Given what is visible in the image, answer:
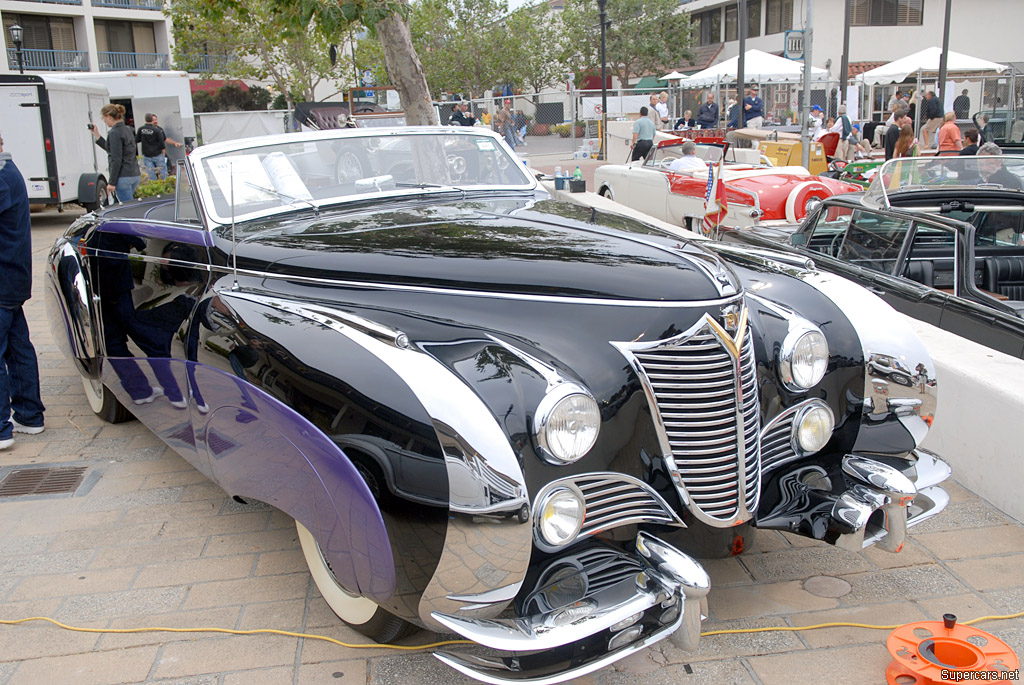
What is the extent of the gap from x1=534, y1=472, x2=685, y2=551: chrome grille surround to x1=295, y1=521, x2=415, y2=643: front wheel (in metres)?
0.75

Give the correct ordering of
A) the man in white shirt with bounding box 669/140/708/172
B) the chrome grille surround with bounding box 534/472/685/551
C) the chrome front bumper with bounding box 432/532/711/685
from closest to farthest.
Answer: the chrome front bumper with bounding box 432/532/711/685 → the chrome grille surround with bounding box 534/472/685/551 → the man in white shirt with bounding box 669/140/708/172

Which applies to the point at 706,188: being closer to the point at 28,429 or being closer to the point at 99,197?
the point at 28,429

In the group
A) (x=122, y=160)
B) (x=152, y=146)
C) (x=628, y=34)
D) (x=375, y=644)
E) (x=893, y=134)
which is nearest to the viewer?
(x=375, y=644)

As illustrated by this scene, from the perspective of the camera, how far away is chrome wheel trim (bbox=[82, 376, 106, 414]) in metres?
5.21

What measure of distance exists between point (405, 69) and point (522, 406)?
318 inches

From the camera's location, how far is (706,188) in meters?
10.5

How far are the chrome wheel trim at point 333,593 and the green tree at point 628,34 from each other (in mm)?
46098

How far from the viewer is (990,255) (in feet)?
18.2

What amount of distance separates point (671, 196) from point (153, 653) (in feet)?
30.7

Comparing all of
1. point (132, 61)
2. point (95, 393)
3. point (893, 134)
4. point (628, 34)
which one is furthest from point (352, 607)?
point (628, 34)

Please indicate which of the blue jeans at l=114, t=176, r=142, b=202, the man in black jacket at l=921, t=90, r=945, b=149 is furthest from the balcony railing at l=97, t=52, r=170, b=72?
the man in black jacket at l=921, t=90, r=945, b=149

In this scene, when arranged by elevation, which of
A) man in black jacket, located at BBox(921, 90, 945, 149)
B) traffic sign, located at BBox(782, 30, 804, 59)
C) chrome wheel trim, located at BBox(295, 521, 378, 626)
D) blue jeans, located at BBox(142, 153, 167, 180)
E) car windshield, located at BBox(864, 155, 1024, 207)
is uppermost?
traffic sign, located at BBox(782, 30, 804, 59)

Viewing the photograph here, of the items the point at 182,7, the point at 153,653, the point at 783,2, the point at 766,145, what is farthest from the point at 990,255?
the point at 783,2

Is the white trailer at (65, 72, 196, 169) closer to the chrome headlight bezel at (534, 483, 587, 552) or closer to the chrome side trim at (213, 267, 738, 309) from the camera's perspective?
the chrome side trim at (213, 267, 738, 309)
